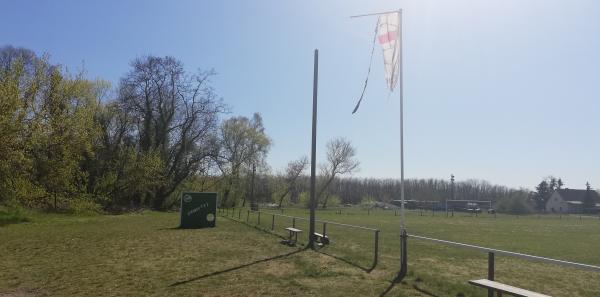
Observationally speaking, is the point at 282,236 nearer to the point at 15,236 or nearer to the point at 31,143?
the point at 15,236

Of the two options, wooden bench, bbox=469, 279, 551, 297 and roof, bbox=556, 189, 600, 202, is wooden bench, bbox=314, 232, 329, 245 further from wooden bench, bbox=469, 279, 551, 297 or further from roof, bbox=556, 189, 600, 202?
roof, bbox=556, 189, 600, 202

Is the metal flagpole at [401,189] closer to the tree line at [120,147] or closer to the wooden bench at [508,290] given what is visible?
the wooden bench at [508,290]

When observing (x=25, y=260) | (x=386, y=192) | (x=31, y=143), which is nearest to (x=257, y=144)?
(x=31, y=143)

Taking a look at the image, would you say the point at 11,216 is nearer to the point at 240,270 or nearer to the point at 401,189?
the point at 240,270

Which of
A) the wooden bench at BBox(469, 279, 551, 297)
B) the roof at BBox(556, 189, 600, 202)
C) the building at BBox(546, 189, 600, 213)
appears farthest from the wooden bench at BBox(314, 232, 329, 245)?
the roof at BBox(556, 189, 600, 202)

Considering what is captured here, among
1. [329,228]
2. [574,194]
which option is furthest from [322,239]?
[574,194]

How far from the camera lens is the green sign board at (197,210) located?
22250 millimetres

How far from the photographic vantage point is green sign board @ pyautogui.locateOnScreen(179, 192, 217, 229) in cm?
2225

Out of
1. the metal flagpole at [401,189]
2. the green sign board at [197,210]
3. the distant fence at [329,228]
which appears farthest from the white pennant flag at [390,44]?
the green sign board at [197,210]

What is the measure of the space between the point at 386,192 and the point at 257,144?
88746 mm

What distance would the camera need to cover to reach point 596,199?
4279 inches

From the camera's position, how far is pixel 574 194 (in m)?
111

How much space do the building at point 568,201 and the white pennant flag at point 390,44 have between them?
110 m

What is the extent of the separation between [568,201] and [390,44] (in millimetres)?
115131
